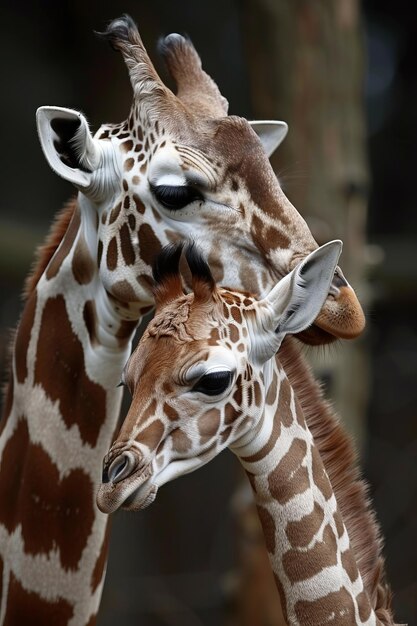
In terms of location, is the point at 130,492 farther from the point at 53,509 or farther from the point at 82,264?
the point at 82,264

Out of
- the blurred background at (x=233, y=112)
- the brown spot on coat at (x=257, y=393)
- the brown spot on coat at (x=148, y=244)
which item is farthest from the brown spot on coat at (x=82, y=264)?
the blurred background at (x=233, y=112)

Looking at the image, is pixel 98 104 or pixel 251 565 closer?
pixel 251 565

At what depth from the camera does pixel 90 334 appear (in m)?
3.80

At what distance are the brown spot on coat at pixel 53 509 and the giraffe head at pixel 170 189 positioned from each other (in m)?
0.65

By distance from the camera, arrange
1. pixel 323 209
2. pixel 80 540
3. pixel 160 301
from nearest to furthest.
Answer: pixel 160 301, pixel 80 540, pixel 323 209

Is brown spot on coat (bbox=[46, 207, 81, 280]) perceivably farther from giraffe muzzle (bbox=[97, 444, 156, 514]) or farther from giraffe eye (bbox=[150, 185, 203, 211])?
giraffe muzzle (bbox=[97, 444, 156, 514])

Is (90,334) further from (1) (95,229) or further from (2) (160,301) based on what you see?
(2) (160,301)

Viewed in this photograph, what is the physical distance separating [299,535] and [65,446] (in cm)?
102

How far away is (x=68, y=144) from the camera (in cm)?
367

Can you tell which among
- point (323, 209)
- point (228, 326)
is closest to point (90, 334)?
point (228, 326)

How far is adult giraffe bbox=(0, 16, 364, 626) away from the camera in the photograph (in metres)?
3.57

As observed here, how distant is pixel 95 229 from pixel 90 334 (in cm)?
37

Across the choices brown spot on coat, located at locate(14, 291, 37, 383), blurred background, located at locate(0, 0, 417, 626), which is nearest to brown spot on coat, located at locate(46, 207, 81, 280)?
brown spot on coat, located at locate(14, 291, 37, 383)

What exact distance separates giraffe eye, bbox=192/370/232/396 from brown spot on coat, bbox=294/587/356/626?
2.17ft
